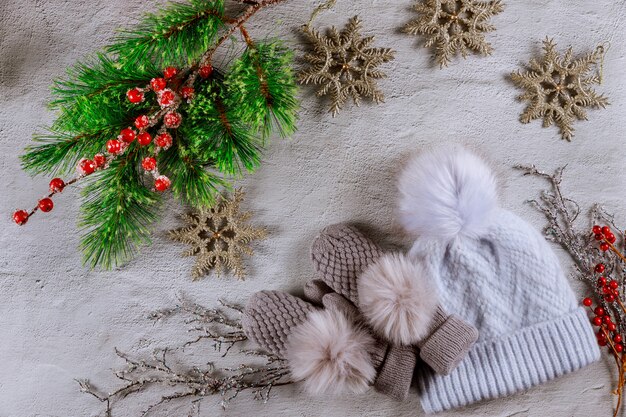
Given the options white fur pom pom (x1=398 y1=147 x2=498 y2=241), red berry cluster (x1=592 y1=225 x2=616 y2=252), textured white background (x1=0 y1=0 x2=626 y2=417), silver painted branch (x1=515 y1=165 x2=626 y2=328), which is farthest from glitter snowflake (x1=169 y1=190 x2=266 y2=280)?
red berry cluster (x1=592 y1=225 x2=616 y2=252)

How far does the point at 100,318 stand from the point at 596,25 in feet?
4.31

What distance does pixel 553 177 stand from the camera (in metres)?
1.17

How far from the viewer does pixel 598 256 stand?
1165 millimetres

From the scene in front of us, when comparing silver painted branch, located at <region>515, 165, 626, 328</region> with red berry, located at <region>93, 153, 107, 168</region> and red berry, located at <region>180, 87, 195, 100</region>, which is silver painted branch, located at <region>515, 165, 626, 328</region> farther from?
red berry, located at <region>93, 153, 107, 168</region>

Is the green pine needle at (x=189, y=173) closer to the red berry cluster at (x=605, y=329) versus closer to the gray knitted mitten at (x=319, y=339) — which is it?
the gray knitted mitten at (x=319, y=339)

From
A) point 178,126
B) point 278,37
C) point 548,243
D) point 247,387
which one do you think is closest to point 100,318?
point 247,387

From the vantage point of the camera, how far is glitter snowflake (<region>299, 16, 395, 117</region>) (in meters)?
1.13

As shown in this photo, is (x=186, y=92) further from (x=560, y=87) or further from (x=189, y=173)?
(x=560, y=87)

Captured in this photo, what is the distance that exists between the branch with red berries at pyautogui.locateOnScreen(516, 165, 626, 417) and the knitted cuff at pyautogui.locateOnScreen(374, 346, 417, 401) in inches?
16.3

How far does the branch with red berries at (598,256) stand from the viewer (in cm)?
113

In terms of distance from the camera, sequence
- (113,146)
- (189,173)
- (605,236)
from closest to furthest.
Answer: (113,146) → (189,173) → (605,236)

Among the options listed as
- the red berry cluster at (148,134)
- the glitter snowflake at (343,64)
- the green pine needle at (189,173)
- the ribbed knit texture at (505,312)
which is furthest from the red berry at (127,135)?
the ribbed knit texture at (505,312)

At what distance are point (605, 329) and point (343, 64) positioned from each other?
82cm

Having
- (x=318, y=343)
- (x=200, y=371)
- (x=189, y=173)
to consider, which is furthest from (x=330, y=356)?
(x=189, y=173)
